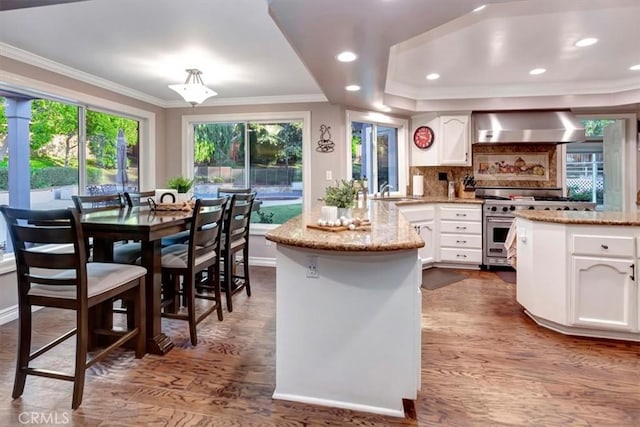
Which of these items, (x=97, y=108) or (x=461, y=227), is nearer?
(x=97, y=108)

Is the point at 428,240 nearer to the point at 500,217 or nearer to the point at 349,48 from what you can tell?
the point at 500,217

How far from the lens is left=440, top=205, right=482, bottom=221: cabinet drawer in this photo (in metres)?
4.59

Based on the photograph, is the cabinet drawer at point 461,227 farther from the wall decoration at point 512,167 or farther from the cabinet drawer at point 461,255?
the wall decoration at point 512,167

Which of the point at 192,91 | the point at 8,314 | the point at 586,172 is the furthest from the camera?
the point at 586,172

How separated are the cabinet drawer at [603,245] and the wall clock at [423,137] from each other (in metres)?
2.70

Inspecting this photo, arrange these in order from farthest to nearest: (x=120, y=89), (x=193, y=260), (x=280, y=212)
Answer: (x=280, y=212) → (x=120, y=89) → (x=193, y=260)

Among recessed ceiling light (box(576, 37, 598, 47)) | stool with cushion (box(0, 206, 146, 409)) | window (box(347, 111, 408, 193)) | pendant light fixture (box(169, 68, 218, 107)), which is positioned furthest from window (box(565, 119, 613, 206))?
stool with cushion (box(0, 206, 146, 409))

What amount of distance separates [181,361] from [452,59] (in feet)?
11.3

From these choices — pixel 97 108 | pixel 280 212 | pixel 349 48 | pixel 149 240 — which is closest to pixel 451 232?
pixel 280 212

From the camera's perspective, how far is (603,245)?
2.51 m

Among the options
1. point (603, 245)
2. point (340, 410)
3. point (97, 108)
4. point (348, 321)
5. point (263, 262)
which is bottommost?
point (340, 410)

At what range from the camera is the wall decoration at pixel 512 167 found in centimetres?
505

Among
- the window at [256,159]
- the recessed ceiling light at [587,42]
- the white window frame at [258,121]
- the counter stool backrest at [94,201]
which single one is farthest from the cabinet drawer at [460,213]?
the counter stool backrest at [94,201]

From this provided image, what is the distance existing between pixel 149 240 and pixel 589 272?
9.60 ft
